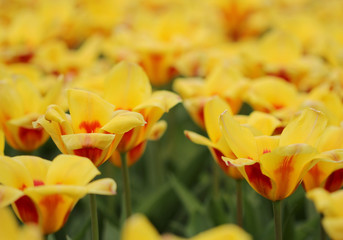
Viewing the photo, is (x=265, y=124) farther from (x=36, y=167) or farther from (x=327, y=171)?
(x=36, y=167)

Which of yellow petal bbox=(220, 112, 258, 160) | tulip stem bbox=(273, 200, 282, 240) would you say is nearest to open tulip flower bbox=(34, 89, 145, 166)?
yellow petal bbox=(220, 112, 258, 160)

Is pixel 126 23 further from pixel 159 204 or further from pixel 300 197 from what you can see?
pixel 300 197

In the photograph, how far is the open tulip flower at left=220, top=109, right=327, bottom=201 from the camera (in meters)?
0.72

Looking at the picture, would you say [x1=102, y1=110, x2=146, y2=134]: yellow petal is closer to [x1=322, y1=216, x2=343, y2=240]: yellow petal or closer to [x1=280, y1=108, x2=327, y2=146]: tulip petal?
[x1=280, y1=108, x2=327, y2=146]: tulip petal

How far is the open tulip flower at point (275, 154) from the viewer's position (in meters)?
0.72

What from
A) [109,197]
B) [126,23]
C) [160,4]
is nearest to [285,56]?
[109,197]

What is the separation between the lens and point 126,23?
1979 mm

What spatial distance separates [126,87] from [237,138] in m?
0.24

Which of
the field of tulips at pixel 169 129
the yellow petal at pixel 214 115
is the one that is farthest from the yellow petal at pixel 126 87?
the yellow petal at pixel 214 115

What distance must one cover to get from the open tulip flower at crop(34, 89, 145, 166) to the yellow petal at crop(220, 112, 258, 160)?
119 mm

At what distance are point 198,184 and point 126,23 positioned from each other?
81cm

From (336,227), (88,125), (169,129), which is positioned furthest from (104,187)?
(169,129)

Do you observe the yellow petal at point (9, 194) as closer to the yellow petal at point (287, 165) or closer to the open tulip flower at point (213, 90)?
the yellow petal at point (287, 165)

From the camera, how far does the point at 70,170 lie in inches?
27.1
